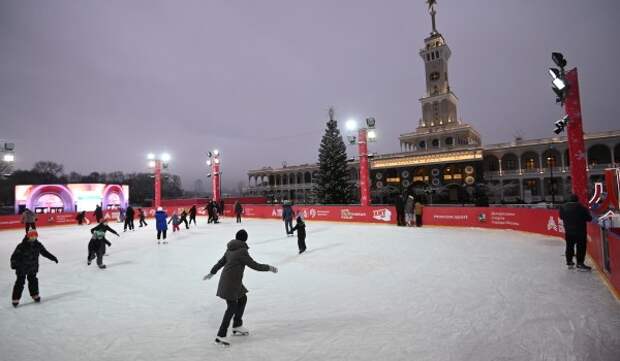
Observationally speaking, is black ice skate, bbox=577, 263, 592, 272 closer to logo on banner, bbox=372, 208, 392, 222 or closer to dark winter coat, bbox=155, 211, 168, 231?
logo on banner, bbox=372, 208, 392, 222

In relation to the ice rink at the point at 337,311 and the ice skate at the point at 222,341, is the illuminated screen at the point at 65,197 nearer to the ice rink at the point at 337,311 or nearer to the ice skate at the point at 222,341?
the ice rink at the point at 337,311

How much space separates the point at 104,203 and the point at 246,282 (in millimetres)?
38737

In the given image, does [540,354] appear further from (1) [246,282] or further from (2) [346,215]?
(2) [346,215]

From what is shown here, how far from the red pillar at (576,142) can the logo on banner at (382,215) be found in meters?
9.40

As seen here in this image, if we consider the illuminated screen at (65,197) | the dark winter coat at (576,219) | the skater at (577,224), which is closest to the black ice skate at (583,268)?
Result: the skater at (577,224)

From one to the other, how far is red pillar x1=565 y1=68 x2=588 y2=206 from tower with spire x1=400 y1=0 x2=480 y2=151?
44752mm

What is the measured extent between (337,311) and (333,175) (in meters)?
24.7

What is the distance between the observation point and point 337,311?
16.4 ft

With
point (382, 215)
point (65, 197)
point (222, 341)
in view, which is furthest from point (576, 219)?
point (65, 197)

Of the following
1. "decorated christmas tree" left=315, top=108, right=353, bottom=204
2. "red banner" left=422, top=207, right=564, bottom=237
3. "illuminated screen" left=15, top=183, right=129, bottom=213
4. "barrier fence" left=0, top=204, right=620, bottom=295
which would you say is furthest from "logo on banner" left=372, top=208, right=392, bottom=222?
"illuminated screen" left=15, top=183, right=129, bottom=213

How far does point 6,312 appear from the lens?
5461 mm

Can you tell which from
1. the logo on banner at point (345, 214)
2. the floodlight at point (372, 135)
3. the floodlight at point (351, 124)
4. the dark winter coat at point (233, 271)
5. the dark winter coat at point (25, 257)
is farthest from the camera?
the logo on banner at point (345, 214)

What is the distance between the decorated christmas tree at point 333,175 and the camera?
29125mm

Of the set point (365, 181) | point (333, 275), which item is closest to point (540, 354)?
point (333, 275)
